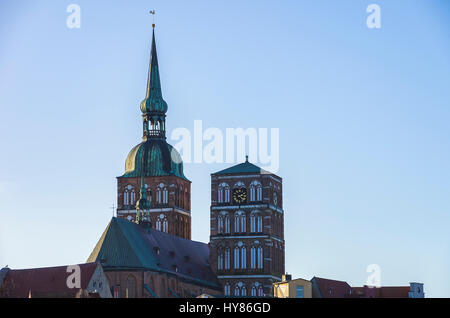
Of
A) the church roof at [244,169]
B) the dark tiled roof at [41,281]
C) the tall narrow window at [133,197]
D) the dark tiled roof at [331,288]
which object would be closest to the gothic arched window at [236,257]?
the church roof at [244,169]

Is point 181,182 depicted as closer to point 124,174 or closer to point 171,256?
point 124,174

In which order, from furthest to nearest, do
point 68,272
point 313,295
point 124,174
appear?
point 124,174 < point 313,295 < point 68,272

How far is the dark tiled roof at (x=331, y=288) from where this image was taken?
5443 inches

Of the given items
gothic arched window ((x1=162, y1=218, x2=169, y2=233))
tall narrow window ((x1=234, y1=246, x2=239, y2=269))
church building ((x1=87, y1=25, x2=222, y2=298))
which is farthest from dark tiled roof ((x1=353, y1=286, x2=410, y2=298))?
gothic arched window ((x1=162, y1=218, x2=169, y2=233))

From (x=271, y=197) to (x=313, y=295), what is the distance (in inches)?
713

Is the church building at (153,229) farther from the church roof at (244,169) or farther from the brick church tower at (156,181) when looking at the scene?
the church roof at (244,169)

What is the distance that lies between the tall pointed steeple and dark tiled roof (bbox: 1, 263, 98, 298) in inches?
1526

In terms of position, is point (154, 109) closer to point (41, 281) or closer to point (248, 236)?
point (248, 236)

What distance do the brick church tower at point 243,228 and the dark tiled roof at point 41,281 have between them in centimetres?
2711

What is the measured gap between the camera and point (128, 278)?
134 metres

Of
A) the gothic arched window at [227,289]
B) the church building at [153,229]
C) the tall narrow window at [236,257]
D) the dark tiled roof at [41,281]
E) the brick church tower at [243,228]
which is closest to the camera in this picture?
the dark tiled roof at [41,281]

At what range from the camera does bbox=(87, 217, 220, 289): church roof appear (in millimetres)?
135125
